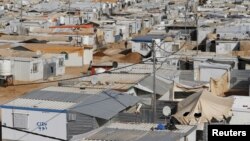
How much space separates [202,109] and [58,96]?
3975 millimetres

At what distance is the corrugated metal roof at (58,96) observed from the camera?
630 inches

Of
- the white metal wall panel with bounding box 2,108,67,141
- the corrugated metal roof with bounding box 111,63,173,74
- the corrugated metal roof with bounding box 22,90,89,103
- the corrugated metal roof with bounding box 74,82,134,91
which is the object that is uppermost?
the corrugated metal roof with bounding box 22,90,89,103

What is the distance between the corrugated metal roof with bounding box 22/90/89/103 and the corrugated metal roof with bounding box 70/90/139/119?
13.2 inches

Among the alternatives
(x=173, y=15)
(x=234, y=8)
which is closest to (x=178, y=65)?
(x=173, y=15)

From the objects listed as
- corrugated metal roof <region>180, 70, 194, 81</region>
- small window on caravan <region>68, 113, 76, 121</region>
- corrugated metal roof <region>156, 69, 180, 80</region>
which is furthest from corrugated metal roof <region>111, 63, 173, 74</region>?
small window on caravan <region>68, 113, 76, 121</region>

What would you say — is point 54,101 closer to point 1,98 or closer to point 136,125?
point 136,125

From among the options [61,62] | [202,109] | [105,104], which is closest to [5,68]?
[61,62]

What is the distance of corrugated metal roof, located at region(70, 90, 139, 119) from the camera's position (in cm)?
1481

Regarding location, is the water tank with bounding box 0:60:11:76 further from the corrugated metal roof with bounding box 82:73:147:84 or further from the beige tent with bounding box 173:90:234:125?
the beige tent with bounding box 173:90:234:125

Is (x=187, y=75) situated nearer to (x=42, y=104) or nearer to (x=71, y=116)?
(x=42, y=104)

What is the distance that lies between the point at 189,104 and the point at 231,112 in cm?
121

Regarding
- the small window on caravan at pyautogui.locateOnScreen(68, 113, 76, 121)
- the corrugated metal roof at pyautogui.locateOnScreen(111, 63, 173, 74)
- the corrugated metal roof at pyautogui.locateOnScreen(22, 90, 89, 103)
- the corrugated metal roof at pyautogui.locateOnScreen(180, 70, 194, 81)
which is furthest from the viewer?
the corrugated metal roof at pyautogui.locateOnScreen(180, 70, 194, 81)

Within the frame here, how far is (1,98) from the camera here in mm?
23516

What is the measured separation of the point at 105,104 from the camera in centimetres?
1564
